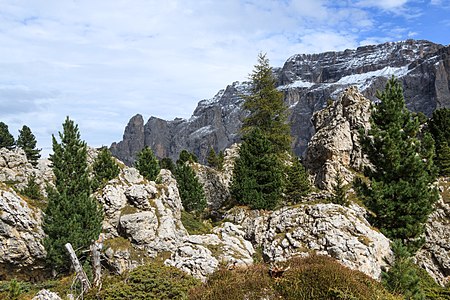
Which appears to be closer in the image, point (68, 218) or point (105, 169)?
point (68, 218)

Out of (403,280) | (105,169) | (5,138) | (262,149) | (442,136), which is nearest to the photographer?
(403,280)

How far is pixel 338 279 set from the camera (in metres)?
10.2

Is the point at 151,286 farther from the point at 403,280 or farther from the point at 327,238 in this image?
the point at 403,280

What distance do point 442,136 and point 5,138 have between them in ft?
220

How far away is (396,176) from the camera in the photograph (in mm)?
23344

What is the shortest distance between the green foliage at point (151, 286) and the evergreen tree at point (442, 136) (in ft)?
105

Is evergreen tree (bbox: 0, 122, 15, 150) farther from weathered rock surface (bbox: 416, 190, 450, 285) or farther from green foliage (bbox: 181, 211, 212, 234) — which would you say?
weathered rock surface (bbox: 416, 190, 450, 285)

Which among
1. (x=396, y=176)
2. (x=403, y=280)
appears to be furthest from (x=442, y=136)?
(x=403, y=280)

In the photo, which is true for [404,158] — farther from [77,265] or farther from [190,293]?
[77,265]

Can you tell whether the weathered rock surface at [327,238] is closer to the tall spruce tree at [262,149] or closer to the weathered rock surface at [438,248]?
the tall spruce tree at [262,149]

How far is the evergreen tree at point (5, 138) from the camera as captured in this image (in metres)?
60.5

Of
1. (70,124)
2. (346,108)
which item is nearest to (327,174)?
(346,108)

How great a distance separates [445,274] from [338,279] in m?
22.8

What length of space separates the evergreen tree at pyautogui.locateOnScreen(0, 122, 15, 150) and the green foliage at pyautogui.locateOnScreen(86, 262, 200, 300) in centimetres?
5871
